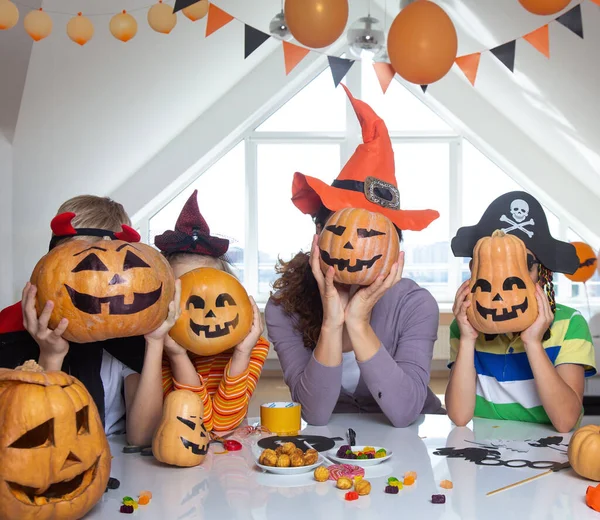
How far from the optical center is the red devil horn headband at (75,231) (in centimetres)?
175

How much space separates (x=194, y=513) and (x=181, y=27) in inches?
189

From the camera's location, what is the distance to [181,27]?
18.0 feet

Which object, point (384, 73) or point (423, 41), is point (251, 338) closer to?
point (423, 41)

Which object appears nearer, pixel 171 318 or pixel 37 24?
pixel 171 318

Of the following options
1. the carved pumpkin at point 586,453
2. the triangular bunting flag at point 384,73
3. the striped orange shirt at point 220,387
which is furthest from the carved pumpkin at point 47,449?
the triangular bunting flag at point 384,73

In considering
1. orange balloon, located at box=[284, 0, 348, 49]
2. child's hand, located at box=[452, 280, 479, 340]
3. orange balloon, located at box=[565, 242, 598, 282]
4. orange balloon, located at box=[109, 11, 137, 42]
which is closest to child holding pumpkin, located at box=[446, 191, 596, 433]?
child's hand, located at box=[452, 280, 479, 340]

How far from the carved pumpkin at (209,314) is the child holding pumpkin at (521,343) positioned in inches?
26.6

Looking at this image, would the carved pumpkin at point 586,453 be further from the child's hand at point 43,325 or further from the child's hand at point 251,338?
the child's hand at point 43,325

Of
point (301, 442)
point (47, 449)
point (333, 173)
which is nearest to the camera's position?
point (47, 449)

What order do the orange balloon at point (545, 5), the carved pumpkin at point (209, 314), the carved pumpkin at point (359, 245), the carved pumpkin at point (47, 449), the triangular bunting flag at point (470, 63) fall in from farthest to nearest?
the triangular bunting flag at point (470, 63), the orange balloon at point (545, 5), the carved pumpkin at point (359, 245), the carved pumpkin at point (209, 314), the carved pumpkin at point (47, 449)

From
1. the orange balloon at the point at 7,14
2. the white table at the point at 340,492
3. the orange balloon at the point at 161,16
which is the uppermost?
the orange balloon at the point at 161,16

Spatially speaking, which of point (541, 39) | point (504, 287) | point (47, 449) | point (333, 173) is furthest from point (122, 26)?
point (333, 173)

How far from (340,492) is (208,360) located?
0.80 meters

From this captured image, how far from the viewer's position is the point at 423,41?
9.68 feet
